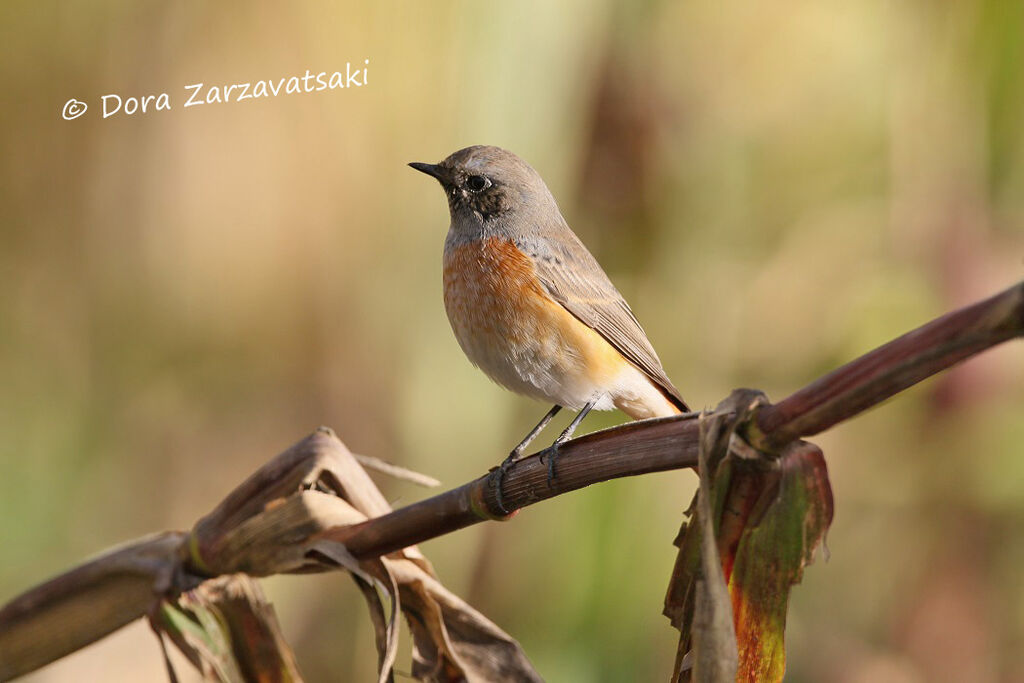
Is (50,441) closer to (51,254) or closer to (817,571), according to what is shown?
(51,254)

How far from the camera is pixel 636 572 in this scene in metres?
2.62

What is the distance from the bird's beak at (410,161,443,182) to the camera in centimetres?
266

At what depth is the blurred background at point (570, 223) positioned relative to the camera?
8.76ft

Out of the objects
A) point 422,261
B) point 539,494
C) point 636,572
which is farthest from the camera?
point 422,261

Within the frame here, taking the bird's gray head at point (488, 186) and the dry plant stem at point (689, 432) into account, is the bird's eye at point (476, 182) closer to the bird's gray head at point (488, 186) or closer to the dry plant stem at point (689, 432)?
the bird's gray head at point (488, 186)

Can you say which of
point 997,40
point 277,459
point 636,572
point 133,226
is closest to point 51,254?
point 133,226

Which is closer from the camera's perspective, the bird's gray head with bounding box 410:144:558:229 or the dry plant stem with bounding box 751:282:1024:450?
the dry plant stem with bounding box 751:282:1024:450

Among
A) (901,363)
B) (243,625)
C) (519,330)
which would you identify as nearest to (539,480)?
(243,625)

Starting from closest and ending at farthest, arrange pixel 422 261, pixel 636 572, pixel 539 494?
pixel 539 494
pixel 636 572
pixel 422 261

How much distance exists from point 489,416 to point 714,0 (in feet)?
4.35

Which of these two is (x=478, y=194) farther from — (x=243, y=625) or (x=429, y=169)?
(x=243, y=625)

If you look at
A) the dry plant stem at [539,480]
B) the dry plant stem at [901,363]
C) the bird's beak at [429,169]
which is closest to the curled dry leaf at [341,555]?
the dry plant stem at [539,480]

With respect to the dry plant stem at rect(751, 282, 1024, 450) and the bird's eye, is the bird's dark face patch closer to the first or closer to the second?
the bird's eye

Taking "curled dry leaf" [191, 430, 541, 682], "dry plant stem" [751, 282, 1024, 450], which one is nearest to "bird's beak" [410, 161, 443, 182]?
"curled dry leaf" [191, 430, 541, 682]
